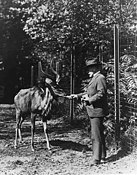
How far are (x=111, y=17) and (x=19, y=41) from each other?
19450 millimetres

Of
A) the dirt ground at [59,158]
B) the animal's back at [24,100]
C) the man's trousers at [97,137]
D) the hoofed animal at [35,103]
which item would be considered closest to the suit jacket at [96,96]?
the man's trousers at [97,137]

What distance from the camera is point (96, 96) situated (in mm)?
6242

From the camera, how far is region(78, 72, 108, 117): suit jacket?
6.29 m

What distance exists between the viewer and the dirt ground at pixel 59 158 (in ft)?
20.4

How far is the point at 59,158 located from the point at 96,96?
6.41 ft

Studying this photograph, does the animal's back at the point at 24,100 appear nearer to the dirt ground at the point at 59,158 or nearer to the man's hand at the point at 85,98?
the dirt ground at the point at 59,158

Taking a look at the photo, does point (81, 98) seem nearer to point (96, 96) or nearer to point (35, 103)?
point (96, 96)

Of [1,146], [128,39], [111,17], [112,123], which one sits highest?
[111,17]

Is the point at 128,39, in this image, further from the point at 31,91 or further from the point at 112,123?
the point at 31,91

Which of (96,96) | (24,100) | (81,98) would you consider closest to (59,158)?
→ (81,98)

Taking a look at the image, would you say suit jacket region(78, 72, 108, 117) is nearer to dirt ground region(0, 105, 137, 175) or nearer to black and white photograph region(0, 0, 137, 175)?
black and white photograph region(0, 0, 137, 175)

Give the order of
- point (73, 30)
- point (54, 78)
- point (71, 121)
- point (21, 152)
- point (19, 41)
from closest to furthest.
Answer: point (21, 152)
point (54, 78)
point (73, 30)
point (71, 121)
point (19, 41)

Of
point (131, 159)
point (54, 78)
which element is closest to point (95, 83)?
point (131, 159)

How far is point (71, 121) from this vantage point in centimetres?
1270
